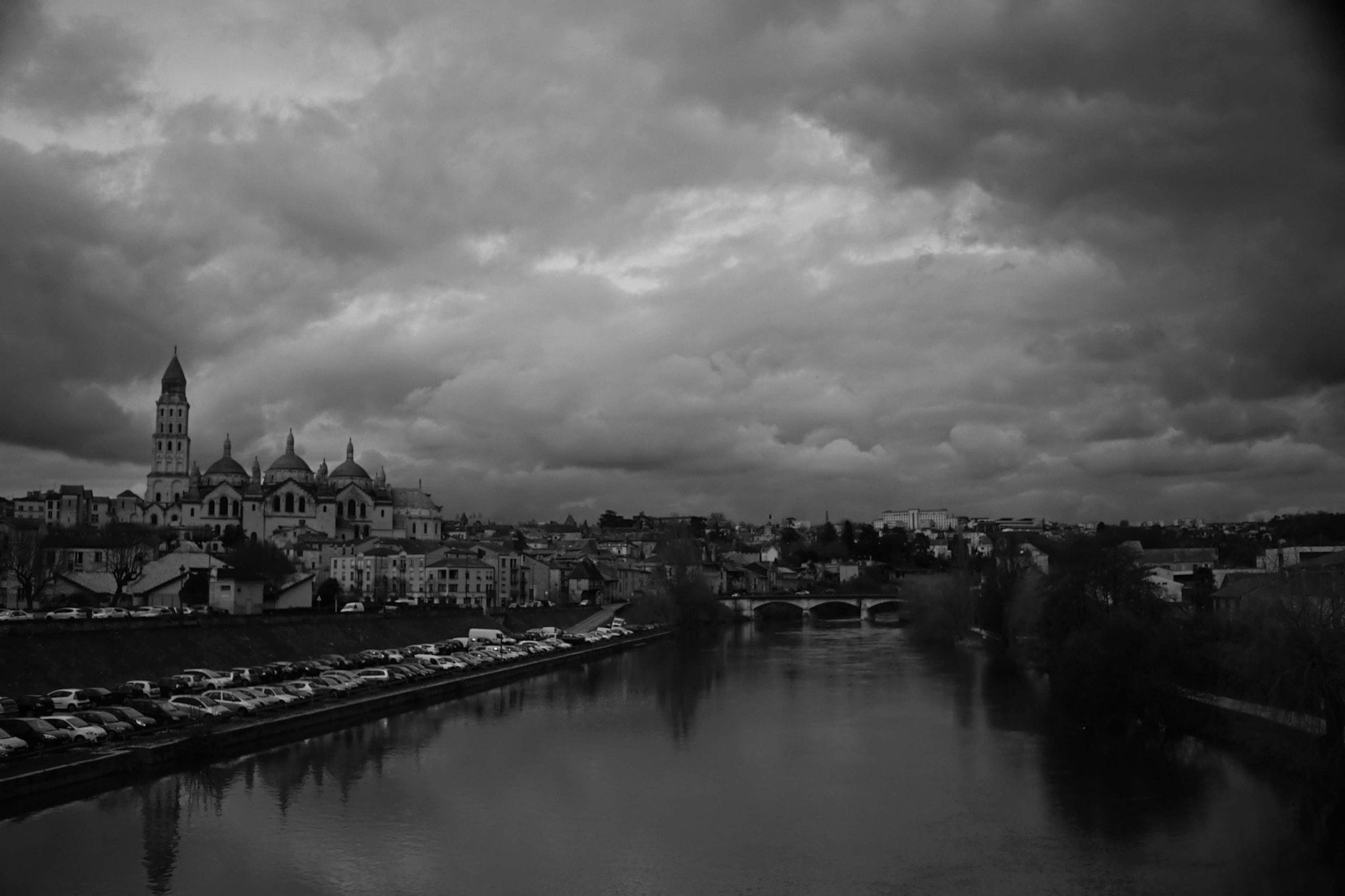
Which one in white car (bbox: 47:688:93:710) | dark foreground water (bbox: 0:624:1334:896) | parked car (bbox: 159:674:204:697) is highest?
white car (bbox: 47:688:93:710)

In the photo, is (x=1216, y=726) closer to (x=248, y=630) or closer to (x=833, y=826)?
(x=833, y=826)

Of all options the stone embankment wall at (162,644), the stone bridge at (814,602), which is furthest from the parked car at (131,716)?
the stone bridge at (814,602)

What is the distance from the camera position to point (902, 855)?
1456cm

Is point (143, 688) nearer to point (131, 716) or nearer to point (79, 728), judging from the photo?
point (131, 716)

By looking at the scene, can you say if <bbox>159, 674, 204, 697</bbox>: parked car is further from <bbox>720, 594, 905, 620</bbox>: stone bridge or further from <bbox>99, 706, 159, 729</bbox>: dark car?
<bbox>720, 594, 905, 620</bbox>: stone bridge

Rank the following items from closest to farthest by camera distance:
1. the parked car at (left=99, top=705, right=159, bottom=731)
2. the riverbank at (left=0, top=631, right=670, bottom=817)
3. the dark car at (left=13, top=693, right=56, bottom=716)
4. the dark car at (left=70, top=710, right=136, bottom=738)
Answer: the riverbank at (left=0, top=631, right=670, bottom=817) → the dark car at (left=70, top=710, right=136, bottom=738) → the parked car at (left=99, top=705, right=159, bottom=731) → the dark car at (left=13, top=693, right=56, bottom=716)

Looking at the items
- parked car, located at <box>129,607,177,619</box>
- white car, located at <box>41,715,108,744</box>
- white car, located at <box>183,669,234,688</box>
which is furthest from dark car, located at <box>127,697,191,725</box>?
parked car, located at <box>129,607,177,619</box>

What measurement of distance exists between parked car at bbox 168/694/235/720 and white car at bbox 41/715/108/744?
2.66m

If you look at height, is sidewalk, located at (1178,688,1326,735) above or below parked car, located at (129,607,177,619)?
below

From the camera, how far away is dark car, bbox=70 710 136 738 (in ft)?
61.7

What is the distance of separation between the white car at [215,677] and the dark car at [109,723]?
5431 mm

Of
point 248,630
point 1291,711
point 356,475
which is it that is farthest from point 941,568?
point 1291,711

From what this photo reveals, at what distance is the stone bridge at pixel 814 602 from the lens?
7312 cm

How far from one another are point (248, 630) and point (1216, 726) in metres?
24.3
